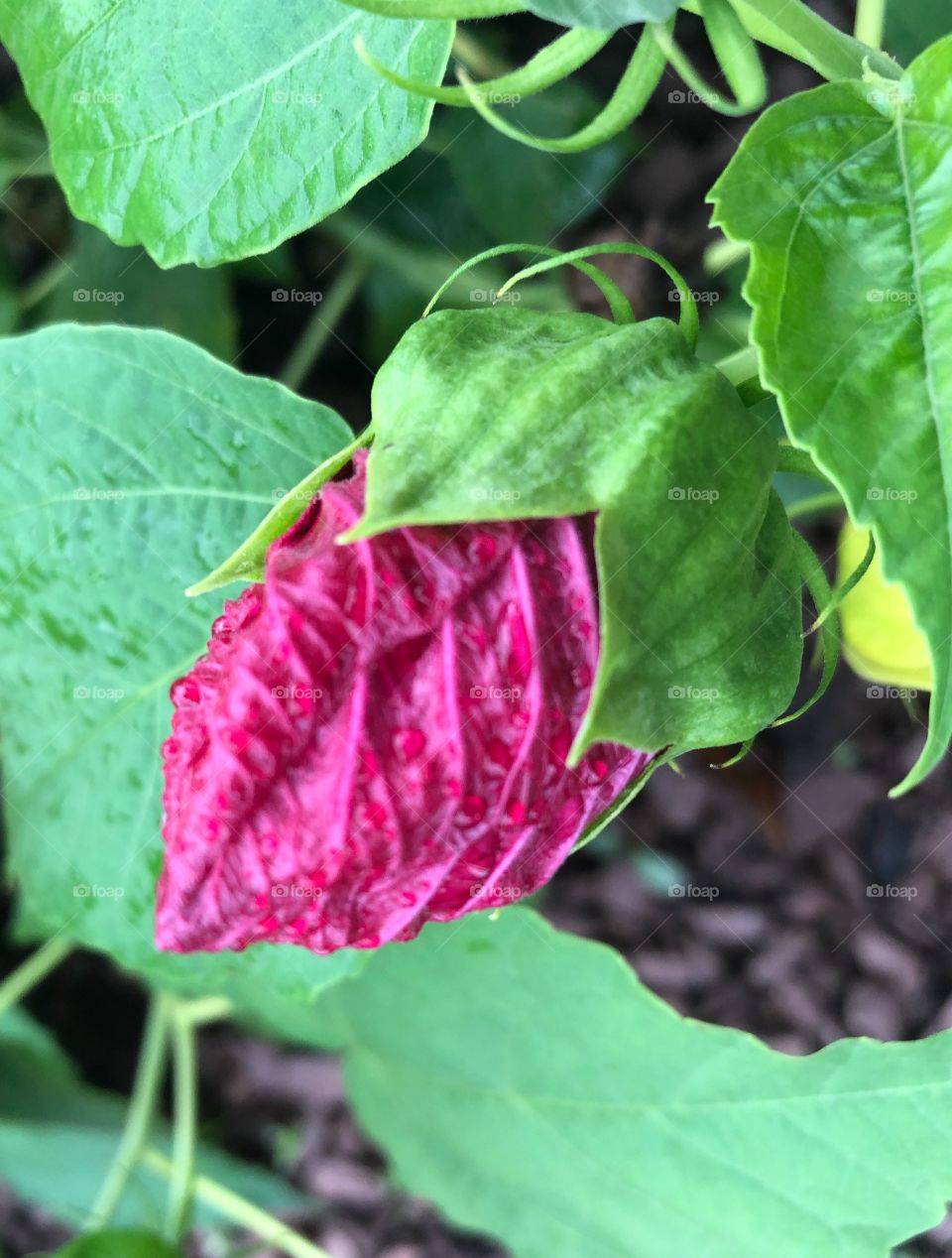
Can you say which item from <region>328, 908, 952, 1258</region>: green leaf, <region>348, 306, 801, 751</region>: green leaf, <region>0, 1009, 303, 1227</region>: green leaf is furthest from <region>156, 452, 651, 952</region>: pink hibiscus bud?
<region>0, 1009, 303, 1227</region>: green leaf

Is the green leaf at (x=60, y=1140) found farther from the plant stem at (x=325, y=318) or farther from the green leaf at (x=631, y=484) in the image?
the green leaf at (x=631, y=484)

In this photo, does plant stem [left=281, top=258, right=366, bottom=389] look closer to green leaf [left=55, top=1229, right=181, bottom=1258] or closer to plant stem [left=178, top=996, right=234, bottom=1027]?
plant stem [left=178, top=996, right=234, bottom=1027]

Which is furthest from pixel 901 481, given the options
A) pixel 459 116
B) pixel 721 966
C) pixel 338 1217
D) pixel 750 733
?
pixel 338 1217

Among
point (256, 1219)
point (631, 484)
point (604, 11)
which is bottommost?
point (256, 1219)

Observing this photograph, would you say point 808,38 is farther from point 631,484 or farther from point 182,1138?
point 182,1138

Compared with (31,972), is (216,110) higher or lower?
higher

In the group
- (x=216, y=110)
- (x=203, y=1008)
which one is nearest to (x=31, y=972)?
(x=203, y=1008)
